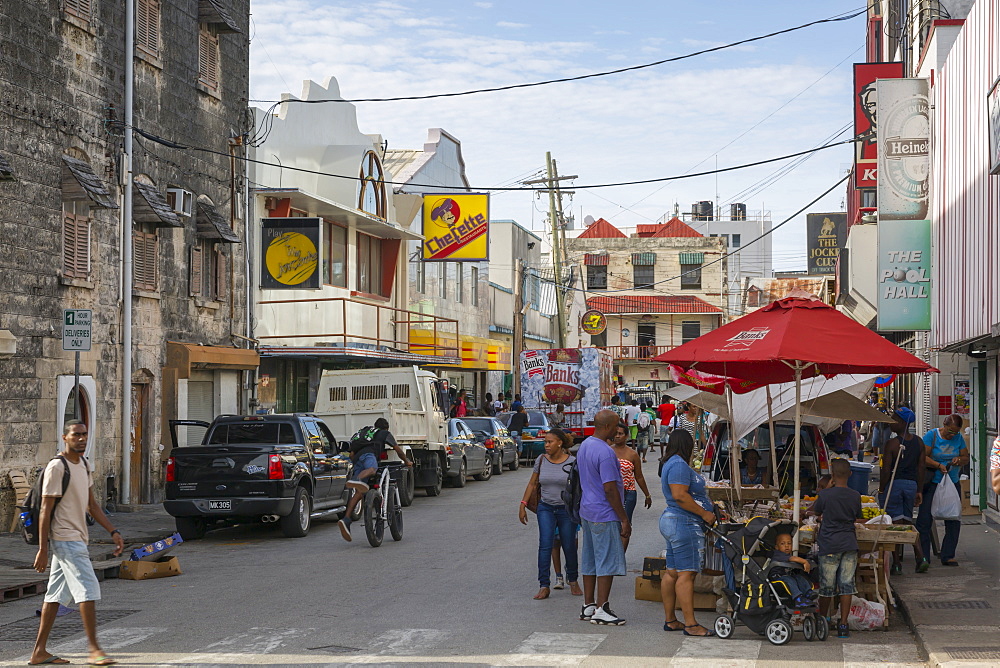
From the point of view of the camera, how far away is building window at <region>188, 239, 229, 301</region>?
2392cm

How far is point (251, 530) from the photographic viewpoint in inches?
739

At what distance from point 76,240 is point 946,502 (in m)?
13.6

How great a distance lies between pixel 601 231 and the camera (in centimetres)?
8550

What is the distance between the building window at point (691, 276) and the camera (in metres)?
82.5

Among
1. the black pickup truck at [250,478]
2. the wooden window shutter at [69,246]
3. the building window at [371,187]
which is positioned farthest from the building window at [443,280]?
the black pickup truck at [250,478]

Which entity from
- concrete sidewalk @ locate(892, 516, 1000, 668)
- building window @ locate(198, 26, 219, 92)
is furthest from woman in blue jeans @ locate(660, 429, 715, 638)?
building window @ locate(198, 26, 219, 92)

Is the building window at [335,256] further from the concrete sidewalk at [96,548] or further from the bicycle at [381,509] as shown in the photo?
the bicycle at [381,509]

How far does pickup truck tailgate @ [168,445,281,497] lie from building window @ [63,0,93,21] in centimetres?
734

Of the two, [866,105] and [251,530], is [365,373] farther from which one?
[866,105]

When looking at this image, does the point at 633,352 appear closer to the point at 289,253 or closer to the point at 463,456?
the point at 463,456

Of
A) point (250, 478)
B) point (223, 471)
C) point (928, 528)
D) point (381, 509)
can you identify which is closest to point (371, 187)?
point (223, 471)

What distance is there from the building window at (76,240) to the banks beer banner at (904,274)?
45.9ft

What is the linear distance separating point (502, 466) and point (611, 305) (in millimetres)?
51395

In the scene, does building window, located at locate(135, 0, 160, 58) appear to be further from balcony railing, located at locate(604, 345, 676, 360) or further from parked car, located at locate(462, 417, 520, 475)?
balcony railing, located at locate(604, 345, 676, 360)
